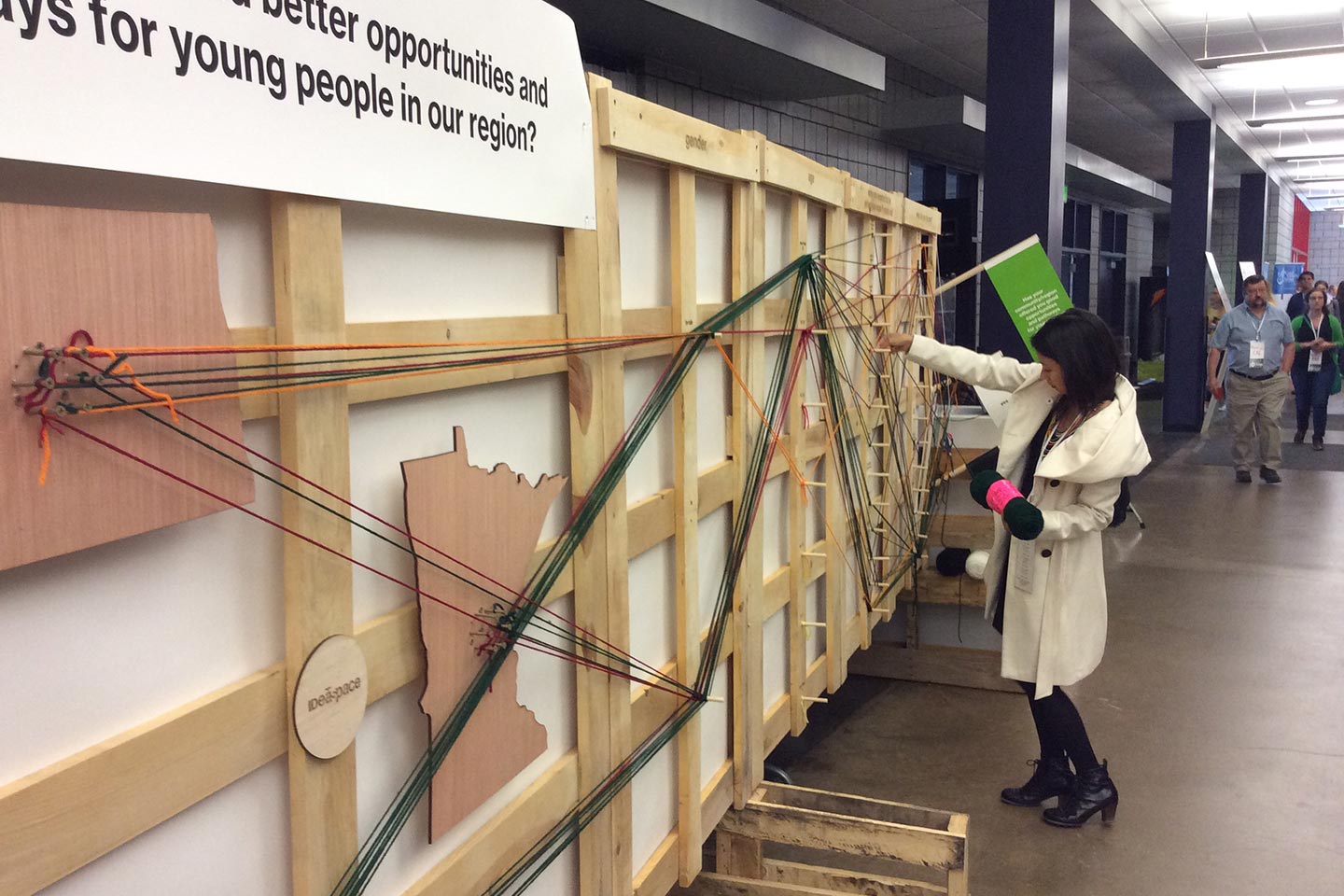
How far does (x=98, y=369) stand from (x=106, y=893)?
1.50ft

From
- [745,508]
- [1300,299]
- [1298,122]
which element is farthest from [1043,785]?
[1298,122]

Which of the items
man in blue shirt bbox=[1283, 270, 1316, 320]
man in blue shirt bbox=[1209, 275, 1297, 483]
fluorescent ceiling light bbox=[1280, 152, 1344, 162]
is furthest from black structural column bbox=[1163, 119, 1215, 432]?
fluorescent ceiling light bbox=[1280, 152, 1344, 162]

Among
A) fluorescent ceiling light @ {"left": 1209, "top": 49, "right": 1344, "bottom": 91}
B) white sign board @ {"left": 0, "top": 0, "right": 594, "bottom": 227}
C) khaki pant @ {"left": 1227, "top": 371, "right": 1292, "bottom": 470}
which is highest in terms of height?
fluorescent ceiling light @ {"left": 1209, "top": 49, "right": 1344, "bottom": 91}

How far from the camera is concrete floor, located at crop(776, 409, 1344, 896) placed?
2.92m

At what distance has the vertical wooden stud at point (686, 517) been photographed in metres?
1.98

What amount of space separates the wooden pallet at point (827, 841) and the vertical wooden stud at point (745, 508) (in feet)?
0.30

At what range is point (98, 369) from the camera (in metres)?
0.89

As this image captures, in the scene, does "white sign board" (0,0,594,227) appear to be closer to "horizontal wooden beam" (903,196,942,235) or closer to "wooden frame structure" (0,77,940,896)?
"wooden frame structure" (0,77,940,896)

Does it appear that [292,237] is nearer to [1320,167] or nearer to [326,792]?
[326,792]

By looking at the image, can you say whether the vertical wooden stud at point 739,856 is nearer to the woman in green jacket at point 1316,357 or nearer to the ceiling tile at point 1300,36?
the ceiling tile at point 1300,36

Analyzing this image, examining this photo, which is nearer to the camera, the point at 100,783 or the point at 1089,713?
the point at 100,783

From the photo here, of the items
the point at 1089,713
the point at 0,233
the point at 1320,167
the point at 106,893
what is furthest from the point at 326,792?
the point at 1320,167

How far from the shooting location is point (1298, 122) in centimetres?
1279

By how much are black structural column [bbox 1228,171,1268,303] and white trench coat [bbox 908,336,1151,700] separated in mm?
15726
